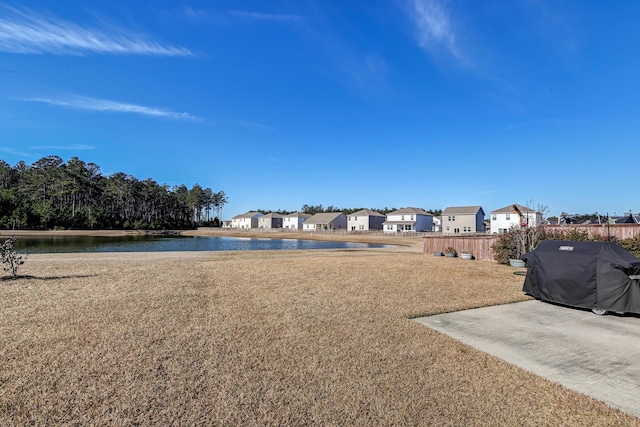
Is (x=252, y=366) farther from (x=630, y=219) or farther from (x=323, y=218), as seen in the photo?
(x=323, y=218)

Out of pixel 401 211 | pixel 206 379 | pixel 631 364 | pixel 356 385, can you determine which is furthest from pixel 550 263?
pixel 401 211

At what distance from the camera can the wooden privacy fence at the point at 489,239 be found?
12.8m

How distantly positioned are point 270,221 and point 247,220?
814 centimetres

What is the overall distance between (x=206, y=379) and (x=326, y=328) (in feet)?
7.40

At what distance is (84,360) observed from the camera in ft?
12.5

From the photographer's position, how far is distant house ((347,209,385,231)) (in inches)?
2741

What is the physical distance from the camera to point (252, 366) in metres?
3.79

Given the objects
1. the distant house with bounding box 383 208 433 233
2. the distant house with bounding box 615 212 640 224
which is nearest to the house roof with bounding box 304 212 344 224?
the distant house with bounding box 383 208 433 233

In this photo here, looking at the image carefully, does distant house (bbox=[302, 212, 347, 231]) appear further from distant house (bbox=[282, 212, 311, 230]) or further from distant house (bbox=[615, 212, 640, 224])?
distant house (bbox=[615, 212, 640, 224])

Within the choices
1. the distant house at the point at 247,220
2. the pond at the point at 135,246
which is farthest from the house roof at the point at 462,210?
the distant house at the point at 247,220

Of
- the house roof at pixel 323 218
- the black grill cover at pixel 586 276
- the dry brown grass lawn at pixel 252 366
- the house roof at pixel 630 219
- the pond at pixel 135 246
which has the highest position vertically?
the house roof at pixel 323 218

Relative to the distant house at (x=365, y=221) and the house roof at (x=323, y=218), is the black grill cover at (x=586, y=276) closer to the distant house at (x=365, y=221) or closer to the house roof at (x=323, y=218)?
the distant house at (x=365, y=221)

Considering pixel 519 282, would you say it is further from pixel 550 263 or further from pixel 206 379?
pixel 206 379

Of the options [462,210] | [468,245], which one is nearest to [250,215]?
[462,210]
